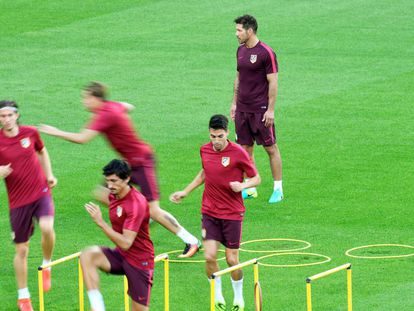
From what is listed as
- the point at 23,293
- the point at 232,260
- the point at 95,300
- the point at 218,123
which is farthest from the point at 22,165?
the point at 232,260

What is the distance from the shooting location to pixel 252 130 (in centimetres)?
2175

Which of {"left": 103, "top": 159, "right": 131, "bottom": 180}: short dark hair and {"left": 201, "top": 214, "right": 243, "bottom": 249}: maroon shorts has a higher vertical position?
{"left": 103, "top": 159, "right": 131, "bottom": 180}: short dark hair

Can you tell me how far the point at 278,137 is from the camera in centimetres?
2569

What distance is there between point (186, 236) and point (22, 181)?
2.67 m

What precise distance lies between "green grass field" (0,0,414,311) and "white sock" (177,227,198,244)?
416 mm

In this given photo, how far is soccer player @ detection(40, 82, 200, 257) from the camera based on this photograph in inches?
683

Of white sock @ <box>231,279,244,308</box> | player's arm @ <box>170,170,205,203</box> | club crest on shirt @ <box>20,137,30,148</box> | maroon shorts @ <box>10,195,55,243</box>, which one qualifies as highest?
club crest on shirt @ <box>20,137,30,148</box>

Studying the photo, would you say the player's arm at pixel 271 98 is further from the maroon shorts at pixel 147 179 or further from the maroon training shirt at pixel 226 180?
the maroon training shirt at pixel 226 180

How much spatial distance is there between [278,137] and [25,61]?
9.09m

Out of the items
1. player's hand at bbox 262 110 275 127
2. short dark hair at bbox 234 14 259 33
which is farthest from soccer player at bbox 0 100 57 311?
player's hand at bbox 262 110 275 127

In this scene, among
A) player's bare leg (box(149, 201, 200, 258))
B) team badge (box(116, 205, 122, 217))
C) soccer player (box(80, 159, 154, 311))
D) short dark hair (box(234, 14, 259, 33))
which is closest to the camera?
soccer player (box(80, 159, 154, 311))

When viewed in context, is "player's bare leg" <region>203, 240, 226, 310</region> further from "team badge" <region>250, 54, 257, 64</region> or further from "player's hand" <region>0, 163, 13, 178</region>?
"team badge" <region>250, 54, 257, 64</region>

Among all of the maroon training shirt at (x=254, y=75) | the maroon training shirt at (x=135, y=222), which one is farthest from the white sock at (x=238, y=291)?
the maroon training shirt at (x=254, y=75)

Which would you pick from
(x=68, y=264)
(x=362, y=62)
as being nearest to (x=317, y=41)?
(x=362, y=62)
